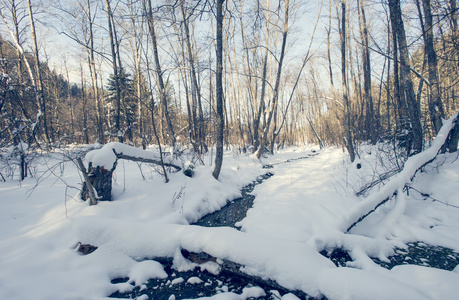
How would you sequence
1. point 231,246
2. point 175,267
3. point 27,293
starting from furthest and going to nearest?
point 175,267 → point 231,246 → point 27,293

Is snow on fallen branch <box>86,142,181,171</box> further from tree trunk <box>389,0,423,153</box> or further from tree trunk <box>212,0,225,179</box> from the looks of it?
tree trunk <box>389,0,423,153</box>

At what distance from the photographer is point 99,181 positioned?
3.67m

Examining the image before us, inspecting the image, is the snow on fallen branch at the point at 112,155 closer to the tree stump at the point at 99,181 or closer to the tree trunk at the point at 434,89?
the tree stump at the point at 99,181

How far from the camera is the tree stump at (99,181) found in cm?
362

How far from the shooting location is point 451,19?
5840 millimetres

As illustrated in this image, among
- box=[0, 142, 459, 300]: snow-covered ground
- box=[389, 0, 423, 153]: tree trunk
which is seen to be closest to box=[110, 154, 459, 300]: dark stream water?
box=[0, 142, 459, 300]: snow-covered ground

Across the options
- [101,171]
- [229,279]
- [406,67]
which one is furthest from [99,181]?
[406,67]

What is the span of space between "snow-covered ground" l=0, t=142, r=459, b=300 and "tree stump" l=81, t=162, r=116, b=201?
177mm

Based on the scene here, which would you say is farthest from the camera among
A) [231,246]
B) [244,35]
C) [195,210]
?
[244,35]

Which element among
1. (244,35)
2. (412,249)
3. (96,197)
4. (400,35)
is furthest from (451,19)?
(96,197)

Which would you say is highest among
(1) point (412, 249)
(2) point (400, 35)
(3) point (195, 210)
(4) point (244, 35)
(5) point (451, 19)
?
(4) point (244, 35)

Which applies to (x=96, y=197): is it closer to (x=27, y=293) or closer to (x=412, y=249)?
(x=27, y=293)

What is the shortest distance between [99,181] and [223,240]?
285cm

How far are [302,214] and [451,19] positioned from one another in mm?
7795
